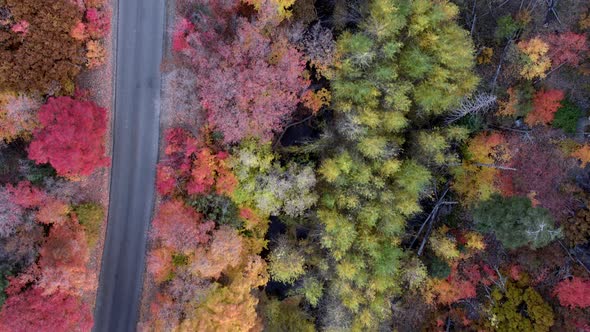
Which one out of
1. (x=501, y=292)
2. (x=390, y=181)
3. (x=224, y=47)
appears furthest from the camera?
(x=501, y=292)

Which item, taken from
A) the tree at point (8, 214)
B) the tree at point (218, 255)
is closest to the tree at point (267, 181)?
the tree at point (218, 255)

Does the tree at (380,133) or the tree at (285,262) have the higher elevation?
the tree at (380,133)

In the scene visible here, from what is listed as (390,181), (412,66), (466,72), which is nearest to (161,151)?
(390,181)

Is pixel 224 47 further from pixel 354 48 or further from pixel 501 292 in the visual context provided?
pixel 501 292

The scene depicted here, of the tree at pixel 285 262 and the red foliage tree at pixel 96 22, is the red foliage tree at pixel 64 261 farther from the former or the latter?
the red foliage tree at pixel 96 22

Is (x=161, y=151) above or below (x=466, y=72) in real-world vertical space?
below

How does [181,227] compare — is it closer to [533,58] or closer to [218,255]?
[218,255]
